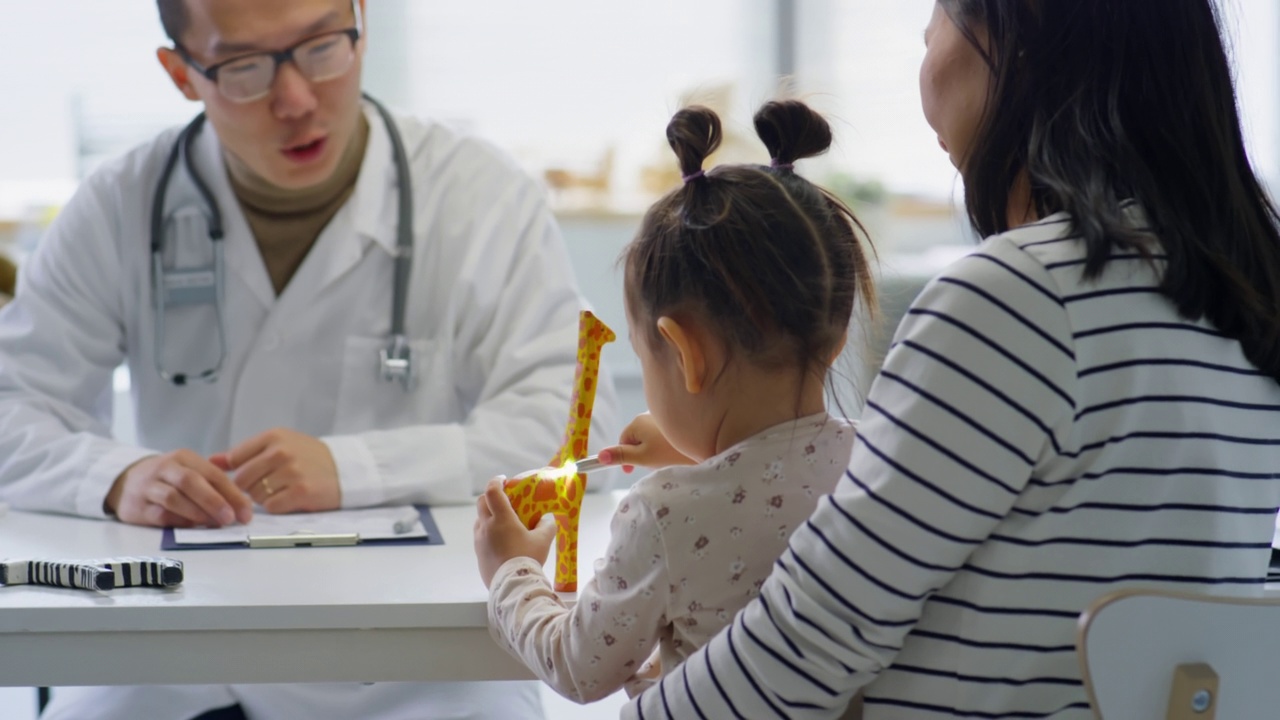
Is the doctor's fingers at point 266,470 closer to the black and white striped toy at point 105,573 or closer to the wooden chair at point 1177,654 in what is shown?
the black and white striped toy at point 105,573

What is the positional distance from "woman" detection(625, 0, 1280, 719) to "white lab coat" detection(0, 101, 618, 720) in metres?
0.94

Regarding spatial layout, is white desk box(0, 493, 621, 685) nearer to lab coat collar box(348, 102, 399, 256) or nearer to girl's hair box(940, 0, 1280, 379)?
girl's hair box(940, 0, 1280, 379)

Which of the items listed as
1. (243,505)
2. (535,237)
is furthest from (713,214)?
(535,237)

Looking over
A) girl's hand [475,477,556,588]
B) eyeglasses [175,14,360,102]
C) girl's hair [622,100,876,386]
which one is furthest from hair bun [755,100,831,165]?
eyeglasses [175,14,360,102]

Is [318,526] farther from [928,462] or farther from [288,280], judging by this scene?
[928,462]

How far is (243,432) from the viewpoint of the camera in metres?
1.83

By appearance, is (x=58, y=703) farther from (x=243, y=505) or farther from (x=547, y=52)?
(x=547, y=52)

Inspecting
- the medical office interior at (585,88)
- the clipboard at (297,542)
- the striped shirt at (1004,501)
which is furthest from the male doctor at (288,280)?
the medical office interior at (585,88)

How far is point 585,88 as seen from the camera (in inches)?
140

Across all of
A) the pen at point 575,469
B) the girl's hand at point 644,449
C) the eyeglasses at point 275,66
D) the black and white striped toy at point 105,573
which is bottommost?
the black and white striped toy at point 105,573

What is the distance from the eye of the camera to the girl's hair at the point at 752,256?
0.93 metres

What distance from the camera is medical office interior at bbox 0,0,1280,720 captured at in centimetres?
338

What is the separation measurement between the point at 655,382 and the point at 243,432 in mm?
1028

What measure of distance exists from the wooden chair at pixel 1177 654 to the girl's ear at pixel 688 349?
1.13ft
